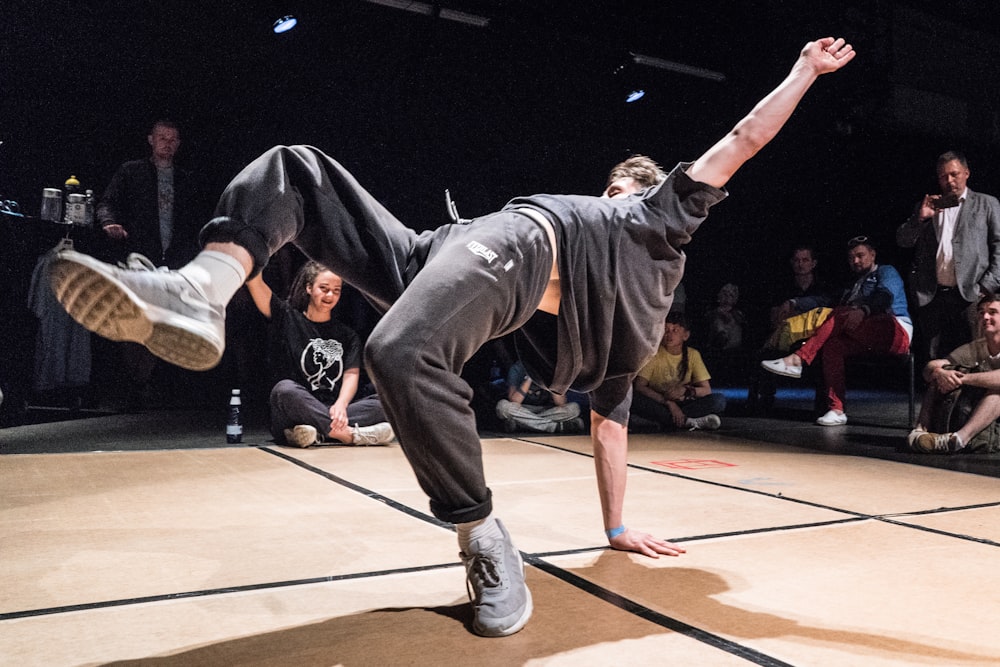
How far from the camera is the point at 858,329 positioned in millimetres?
4789

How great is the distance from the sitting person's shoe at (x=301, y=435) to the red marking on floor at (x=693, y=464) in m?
1.55

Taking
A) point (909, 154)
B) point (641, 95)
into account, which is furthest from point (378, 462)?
point (909, 154)

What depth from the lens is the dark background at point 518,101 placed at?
5.54 meters

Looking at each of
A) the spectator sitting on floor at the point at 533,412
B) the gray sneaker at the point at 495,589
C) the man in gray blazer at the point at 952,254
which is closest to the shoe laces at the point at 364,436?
the spectator sitting on floor at the point at 533,412

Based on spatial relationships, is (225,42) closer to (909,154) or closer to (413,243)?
(413,243)

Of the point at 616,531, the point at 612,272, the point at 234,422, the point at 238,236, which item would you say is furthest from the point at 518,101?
the point at 238,236

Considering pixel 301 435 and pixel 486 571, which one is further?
pixel 301 435

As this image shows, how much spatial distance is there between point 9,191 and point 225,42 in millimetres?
1932

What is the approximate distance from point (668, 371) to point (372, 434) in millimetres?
2023

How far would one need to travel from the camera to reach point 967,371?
3660 mm

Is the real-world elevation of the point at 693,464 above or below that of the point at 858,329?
below

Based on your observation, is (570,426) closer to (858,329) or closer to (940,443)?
(940,443)

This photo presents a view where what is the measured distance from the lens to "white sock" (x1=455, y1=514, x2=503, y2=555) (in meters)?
1.21

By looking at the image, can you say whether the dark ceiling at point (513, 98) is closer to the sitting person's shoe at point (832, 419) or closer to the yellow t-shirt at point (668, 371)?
the yellow t-shirt at point (668, 371)
